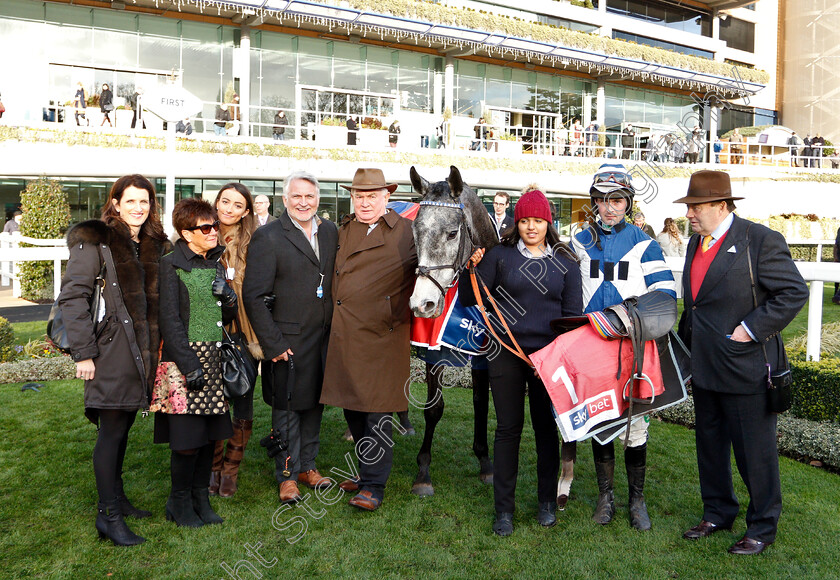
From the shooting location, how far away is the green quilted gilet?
3.82 meters

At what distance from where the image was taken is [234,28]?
22.7 metres

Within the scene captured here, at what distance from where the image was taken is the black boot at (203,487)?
3.91 m

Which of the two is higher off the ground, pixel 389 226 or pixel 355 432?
pixel 389 226

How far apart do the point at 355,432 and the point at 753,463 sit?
8.18 ft

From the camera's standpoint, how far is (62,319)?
3.39 metres

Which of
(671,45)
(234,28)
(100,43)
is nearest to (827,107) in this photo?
(671,45)

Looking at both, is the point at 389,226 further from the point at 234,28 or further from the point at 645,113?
the point at 645,113

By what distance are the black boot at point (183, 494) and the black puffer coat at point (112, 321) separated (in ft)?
1.59

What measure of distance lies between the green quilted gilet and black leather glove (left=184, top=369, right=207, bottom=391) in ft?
0.76

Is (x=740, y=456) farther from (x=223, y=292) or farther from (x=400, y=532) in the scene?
(x=223, y=292)

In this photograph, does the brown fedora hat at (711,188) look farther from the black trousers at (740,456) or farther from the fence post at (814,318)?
the fence post at (814,318)

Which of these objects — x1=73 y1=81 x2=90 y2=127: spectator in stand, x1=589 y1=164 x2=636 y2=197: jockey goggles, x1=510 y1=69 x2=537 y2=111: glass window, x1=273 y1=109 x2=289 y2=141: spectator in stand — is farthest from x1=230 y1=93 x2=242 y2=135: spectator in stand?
x1=589 y1=164 x2=636 y2=197: jockey goggles

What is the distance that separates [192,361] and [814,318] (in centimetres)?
488

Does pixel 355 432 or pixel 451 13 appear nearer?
pixel 355 432
